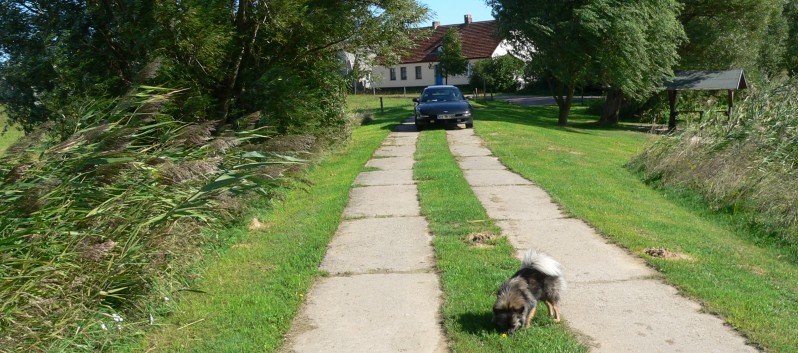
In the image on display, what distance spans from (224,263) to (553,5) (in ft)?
80.6

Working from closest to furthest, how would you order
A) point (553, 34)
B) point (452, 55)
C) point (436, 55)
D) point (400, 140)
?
point (400, 140), point (553, 34), point (452, 55), point (436, 55)

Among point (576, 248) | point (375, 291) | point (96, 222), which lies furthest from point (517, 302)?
point (96, 222)

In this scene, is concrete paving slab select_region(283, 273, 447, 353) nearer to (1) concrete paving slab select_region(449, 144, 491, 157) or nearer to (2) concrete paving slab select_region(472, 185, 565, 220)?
(2) concrete paving slab select_region(472, 185, 565, 220)

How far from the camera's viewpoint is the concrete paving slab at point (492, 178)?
1252cm

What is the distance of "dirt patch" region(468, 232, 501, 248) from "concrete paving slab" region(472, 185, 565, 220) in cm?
113

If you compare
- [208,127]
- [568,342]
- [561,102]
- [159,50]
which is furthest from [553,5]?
[568,342]

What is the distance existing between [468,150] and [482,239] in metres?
9.99

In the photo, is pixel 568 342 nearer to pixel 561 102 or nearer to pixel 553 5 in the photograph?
pixel 553 5

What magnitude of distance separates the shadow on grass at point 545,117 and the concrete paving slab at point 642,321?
23273 mm

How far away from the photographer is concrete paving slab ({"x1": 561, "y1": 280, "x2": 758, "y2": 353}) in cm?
513

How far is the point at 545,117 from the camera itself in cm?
3822

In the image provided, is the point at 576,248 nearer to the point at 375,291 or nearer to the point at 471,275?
the point at 471,275

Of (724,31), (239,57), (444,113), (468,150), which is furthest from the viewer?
(724,31)

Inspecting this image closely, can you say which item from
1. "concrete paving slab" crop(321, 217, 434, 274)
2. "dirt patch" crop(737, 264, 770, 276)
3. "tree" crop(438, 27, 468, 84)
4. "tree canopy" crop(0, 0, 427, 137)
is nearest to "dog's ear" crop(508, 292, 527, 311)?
"concrete paving slab" crop(321, 217, 434, 274)
